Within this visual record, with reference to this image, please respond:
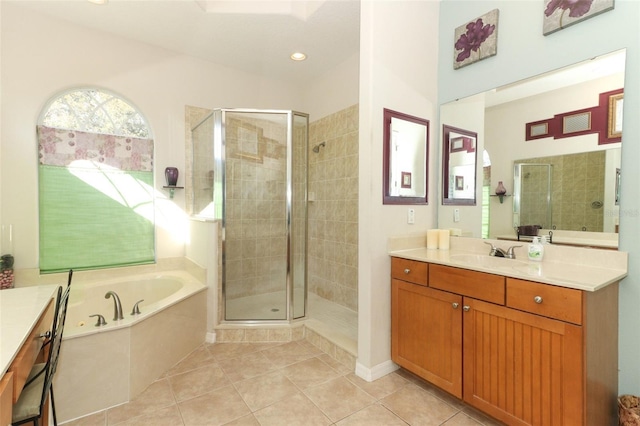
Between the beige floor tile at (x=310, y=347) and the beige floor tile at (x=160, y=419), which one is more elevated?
the beige floor tile at (x=160, y=419)

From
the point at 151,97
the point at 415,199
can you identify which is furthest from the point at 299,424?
the point at 151,97

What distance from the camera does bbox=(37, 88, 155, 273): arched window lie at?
8.43 ft

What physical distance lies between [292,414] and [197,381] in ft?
2.49

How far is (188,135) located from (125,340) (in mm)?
2171

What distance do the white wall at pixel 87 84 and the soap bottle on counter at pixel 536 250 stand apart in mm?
3106

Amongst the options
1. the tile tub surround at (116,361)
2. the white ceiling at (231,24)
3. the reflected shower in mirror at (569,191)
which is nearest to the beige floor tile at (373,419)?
the tile tub surround at (116,361)

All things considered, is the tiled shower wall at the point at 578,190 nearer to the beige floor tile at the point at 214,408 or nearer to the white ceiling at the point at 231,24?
the white ceiling at the point at 231,24

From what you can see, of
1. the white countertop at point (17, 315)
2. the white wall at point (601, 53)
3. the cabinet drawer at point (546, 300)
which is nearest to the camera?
the white countertop at point (17, 315)

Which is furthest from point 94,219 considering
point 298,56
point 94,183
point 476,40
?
point 476,40

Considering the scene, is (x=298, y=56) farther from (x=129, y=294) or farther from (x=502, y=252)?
(x=129, y=294)

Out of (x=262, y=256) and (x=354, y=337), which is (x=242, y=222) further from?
(x=354, y=337)

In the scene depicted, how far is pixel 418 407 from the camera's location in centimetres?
175

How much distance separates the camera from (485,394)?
5.11 feet

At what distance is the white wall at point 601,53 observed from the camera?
4.81 ft
